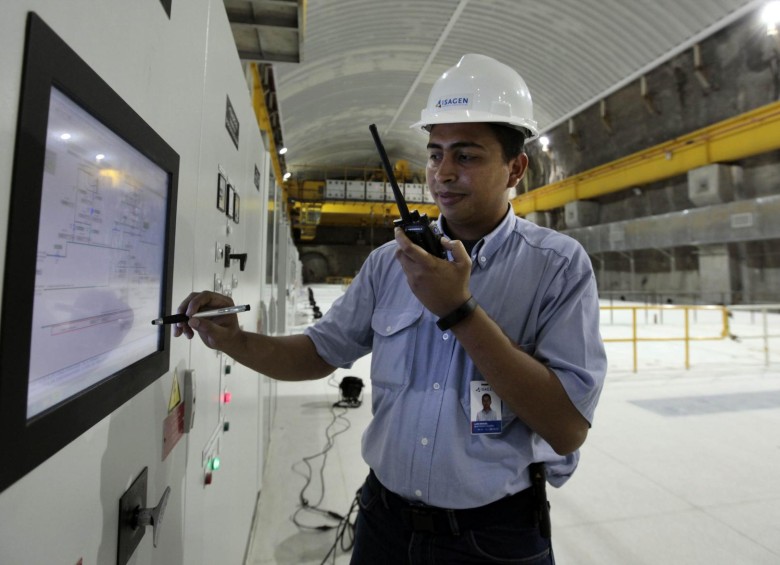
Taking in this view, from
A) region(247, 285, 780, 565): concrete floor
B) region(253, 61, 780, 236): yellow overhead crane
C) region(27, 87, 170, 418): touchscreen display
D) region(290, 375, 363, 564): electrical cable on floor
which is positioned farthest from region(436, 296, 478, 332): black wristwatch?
region(253, 61, 780, 236): yellow overhead crane

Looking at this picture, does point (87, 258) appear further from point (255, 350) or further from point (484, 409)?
point (484, 409)

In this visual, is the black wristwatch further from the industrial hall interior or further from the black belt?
the black belt

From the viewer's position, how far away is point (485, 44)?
9.38 m

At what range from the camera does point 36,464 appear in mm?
548

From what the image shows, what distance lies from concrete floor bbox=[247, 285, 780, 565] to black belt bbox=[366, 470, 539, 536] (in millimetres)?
1615

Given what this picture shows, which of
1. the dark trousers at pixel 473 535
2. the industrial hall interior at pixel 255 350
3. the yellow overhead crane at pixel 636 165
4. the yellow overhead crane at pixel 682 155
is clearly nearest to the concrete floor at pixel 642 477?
the industrial hall interior at pixel 255 350

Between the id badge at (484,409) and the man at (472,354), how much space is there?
0.07ft

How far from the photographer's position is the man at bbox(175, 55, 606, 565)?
1.02 meters

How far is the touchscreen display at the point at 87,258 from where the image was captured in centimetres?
57

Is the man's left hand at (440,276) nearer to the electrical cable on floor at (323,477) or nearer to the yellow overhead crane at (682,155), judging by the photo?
the electrical cable on floor at (323,477)

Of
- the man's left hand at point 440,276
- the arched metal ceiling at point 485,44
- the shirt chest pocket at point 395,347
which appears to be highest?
the arched metal ceiling at point 485,44

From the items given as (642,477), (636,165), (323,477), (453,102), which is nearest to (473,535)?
(453,102)

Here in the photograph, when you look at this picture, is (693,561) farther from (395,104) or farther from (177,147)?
(395,104)

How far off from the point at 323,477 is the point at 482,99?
309 cm
